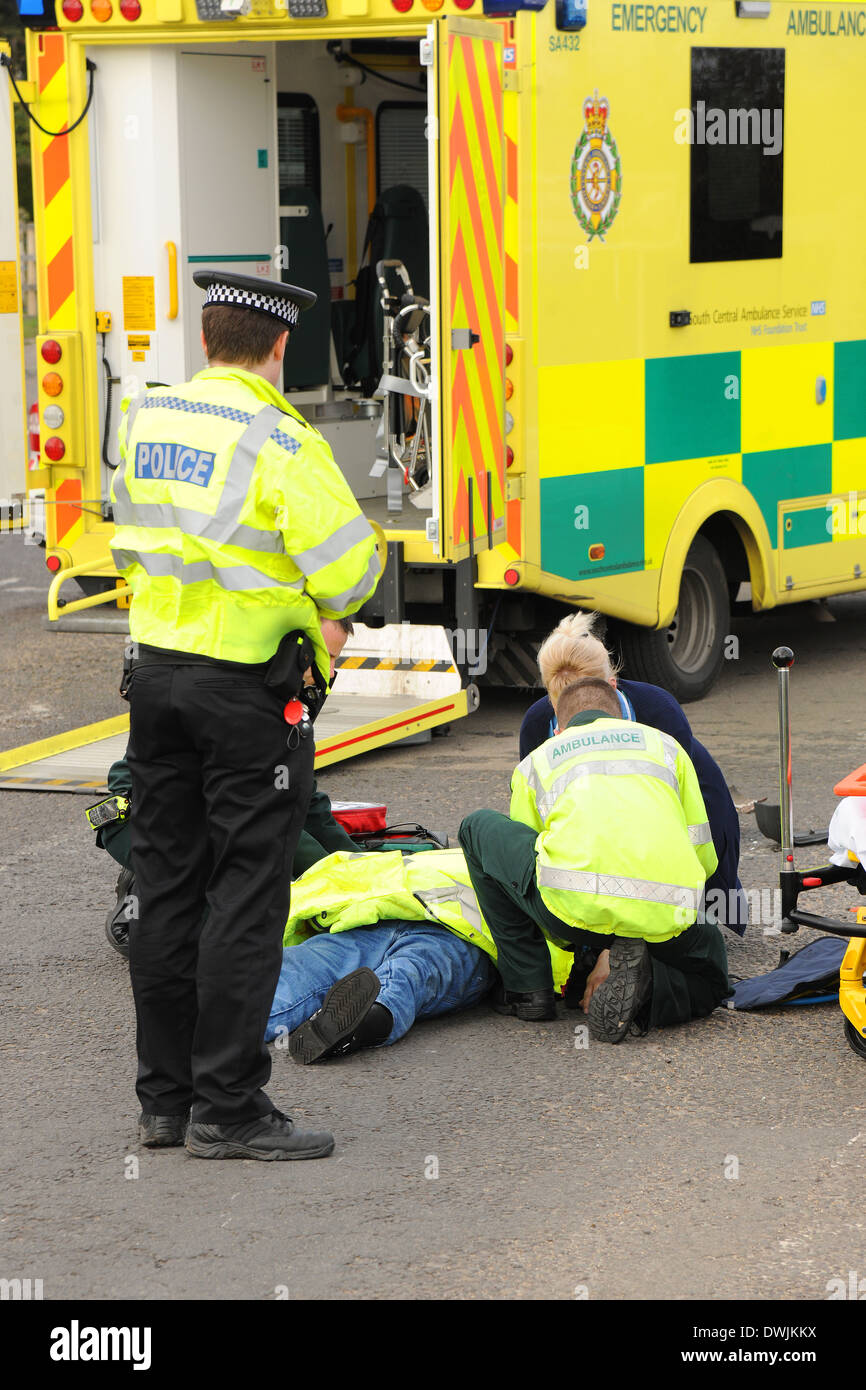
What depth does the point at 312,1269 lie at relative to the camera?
148 inches

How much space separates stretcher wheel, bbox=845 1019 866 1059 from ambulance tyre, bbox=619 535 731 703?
165 inches

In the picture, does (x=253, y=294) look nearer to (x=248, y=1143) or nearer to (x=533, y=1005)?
(x=248, y=1143)

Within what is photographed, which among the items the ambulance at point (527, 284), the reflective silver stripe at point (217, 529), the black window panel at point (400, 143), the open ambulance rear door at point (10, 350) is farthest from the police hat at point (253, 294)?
the black window panel at point (400, 143)

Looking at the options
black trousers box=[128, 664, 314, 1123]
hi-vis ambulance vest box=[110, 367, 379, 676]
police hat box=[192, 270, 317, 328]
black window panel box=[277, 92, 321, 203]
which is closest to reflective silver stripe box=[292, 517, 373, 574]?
hi-vis ambulance vest box=[110, 367, 379, 676]

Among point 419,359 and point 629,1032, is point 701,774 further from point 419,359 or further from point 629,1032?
point 419,359

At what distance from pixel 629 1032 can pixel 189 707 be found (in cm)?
158

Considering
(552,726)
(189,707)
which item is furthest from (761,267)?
(189,707)

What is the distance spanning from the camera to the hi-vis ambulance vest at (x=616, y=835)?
475 cm

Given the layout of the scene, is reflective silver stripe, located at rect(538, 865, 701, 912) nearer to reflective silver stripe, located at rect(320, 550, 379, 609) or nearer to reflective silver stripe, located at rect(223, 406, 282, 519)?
reflective silver stripe, located at rect(320, 550, 379, 609)

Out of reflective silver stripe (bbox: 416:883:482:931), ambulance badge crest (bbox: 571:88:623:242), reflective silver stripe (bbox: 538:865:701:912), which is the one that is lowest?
reflective silver stripe (bbox: 416:883:482:931)

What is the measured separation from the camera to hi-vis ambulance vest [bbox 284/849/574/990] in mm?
5156

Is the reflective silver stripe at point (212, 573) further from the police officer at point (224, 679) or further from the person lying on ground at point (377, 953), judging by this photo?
the person lying on ground at point (377, 953)

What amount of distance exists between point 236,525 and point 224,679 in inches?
12.5

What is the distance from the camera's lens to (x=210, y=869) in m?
4.29
